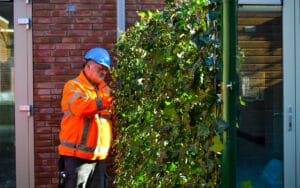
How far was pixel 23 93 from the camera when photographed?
20.3ft

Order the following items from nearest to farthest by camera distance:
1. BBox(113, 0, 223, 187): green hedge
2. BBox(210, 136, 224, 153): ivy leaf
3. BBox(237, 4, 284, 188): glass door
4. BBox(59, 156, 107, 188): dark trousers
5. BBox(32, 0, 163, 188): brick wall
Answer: BBox(210, 136, 224, 153): ivy leaf < BBox(113, 0, 223, 187): green hedge < BBox(59, 156, 107, 188): dark trousers < BBox(32, 0, 163, 188): brick wall < BBox(237, 4, 284, 188): glass door

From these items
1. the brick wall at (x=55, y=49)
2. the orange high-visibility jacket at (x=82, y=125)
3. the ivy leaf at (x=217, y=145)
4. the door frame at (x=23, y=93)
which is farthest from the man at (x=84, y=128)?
the ivy leaf at (x=217, y=145)

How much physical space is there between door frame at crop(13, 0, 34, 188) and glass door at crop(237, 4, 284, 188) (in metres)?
2.47

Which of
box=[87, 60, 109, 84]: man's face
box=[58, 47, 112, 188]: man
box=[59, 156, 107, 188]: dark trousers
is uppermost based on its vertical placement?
box=[87, 60, 109, 84]: man's face

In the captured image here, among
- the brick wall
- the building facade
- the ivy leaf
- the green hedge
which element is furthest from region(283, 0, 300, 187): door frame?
the ivy leaf

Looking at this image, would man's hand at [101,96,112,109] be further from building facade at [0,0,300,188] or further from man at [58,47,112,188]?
building facade at [0,0,300,188]

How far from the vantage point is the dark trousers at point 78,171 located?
4984mm

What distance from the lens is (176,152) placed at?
8.11ft

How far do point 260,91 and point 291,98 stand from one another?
368mm

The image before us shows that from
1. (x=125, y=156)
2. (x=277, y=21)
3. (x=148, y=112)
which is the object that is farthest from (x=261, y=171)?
(x=148, y=112)

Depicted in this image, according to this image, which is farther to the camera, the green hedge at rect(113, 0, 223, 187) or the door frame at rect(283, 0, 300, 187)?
the door frame at rect(283, 0, 300, 187)

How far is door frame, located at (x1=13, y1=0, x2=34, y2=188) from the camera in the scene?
6.16m

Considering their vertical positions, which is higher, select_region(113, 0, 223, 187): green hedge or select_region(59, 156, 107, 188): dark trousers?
select_region(113, 0, 223, 187): green hedge

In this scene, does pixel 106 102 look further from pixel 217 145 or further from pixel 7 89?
pixel 217 145
